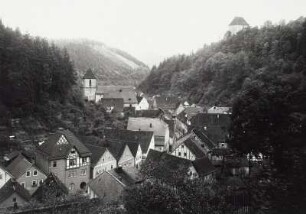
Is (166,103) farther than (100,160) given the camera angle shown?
Yes

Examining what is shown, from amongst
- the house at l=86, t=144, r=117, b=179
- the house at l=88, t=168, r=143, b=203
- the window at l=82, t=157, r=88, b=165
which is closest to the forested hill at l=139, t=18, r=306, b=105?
the house at l=86, t=144, r=117, b=179

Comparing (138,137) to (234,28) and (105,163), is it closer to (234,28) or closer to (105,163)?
(105,163)

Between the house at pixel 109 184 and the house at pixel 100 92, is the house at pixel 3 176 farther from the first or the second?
the house at pixel 100 92

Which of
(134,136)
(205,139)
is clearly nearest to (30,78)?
(134,136)

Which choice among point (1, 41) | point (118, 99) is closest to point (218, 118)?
point (118, 99)

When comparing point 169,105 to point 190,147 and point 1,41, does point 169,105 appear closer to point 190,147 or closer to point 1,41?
point 1,41

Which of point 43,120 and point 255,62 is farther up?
point 255,62
